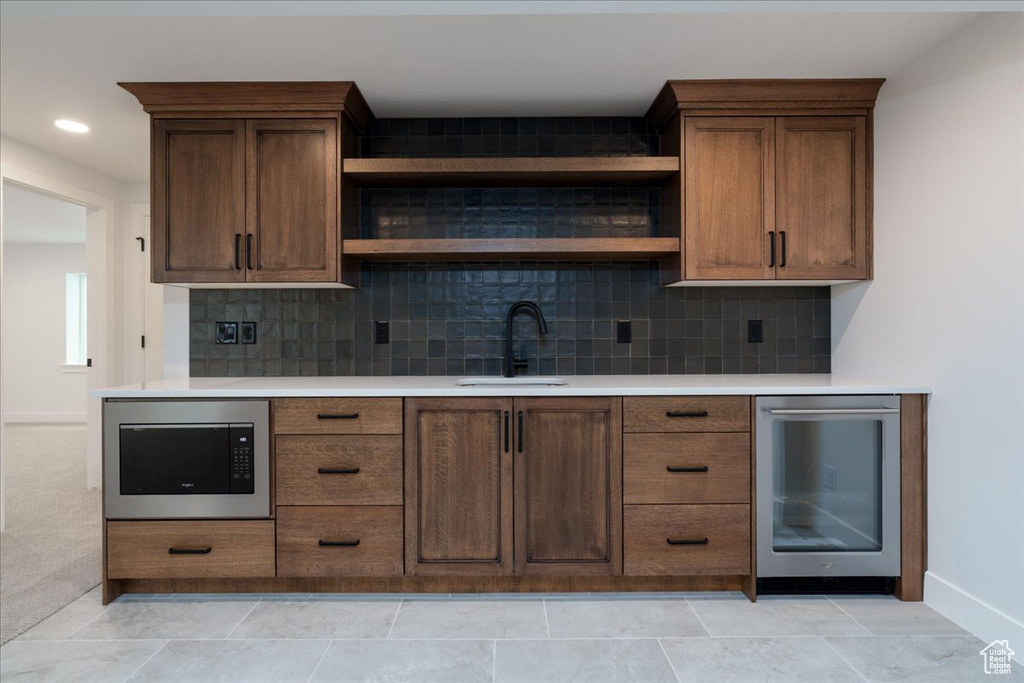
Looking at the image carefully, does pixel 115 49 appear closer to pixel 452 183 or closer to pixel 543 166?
pixel 452 183

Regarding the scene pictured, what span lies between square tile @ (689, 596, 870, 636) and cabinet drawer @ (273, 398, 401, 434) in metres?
1.37

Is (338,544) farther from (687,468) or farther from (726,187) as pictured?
(726,187)

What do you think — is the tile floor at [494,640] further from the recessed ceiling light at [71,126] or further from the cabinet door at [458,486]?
the recessed ceiling light at [71,126]

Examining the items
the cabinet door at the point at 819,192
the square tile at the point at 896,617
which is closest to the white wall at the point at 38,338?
the cabinet door at the point at 819,192

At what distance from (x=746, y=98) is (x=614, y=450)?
1.60 metres

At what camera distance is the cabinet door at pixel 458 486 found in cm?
249

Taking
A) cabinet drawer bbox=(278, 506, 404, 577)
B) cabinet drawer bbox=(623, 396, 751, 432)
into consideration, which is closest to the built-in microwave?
cabinet drawer bbox=(278, 506, 404, 577)

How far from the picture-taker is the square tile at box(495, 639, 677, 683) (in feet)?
6.36

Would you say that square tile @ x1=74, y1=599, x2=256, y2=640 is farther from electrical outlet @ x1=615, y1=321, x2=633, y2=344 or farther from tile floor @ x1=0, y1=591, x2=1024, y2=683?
electrical outlet @ x1=615, y1=321, x2=633, y2=344

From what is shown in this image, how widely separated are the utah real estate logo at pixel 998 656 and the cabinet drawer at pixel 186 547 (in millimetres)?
2484

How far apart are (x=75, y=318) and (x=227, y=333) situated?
6.34 metres

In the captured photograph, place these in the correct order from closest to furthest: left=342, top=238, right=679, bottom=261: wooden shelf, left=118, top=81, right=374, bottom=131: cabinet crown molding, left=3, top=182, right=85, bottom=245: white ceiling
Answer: left=118, top=81, right=374, bottom=131: cabinet crown molding, left=342, top=238, right=679, bottom=261: wooden shelf, left=3, top=182, right=85, bottom=245: white ceiling

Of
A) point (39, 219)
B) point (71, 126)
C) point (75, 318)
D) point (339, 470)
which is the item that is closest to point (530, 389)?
point (339, 470)

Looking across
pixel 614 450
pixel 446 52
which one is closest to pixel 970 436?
pixel 614 450
